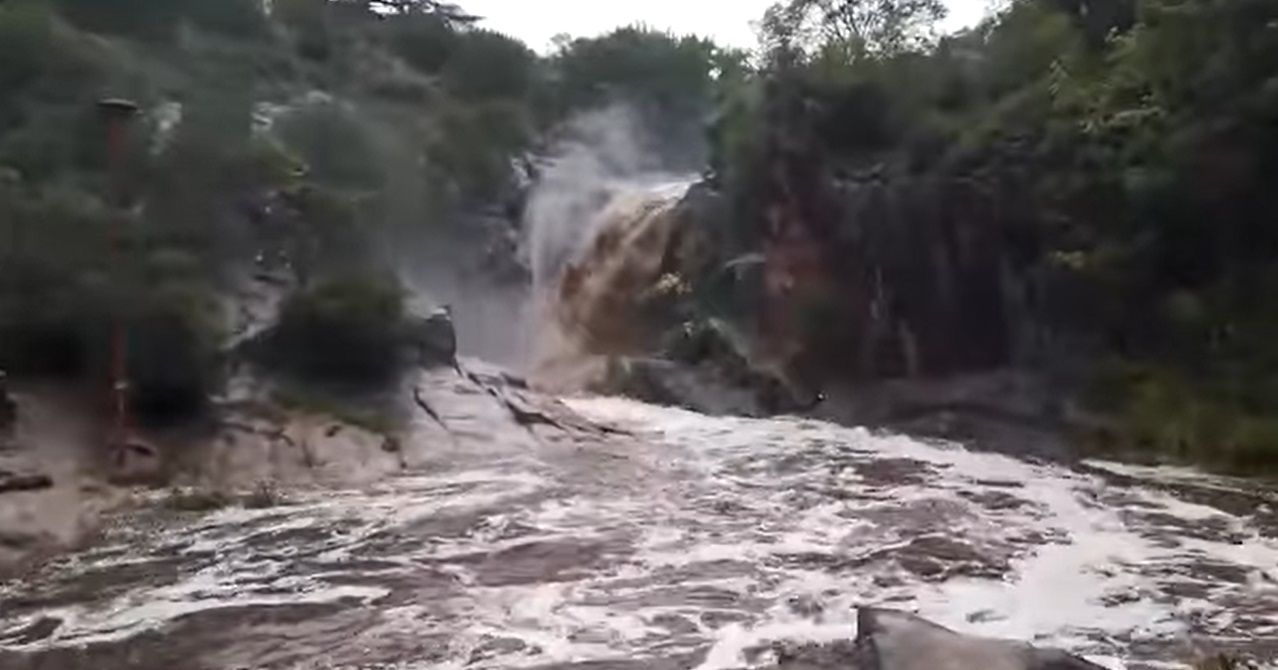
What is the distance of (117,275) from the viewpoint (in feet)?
35.0

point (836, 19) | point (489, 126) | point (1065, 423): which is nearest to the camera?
point (1065, 423)

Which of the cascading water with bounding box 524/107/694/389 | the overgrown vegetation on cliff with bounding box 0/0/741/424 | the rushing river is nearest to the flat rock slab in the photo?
the rushing river

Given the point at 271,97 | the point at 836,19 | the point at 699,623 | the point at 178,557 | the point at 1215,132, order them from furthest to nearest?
1. the point at 836,19
2. the point at 271,97
3. the point at 1215,132
4. the point at 178,557
5. the point at 699,623

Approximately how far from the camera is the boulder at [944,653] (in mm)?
4773

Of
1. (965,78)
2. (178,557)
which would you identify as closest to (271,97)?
(965,78)

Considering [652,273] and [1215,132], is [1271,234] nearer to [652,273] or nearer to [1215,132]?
[1215,132]

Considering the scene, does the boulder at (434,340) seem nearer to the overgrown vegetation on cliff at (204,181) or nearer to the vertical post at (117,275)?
the overgrown vegetation on cliff at (204,181)

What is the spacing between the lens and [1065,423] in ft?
44.0

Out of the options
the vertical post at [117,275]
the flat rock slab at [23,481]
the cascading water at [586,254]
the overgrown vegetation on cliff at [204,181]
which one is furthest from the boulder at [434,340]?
the flat rock slab at [23,481]

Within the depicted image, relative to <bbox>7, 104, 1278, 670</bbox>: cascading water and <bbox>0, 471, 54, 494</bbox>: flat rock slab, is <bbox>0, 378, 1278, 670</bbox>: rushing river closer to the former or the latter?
<bbox>7, 104, 1278, 670</bbox>: cascading water

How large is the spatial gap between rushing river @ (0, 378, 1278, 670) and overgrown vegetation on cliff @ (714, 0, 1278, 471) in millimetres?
1714

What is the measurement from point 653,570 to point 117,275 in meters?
5.15

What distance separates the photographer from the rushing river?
632 cm

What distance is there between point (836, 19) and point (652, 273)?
4.66 metres
